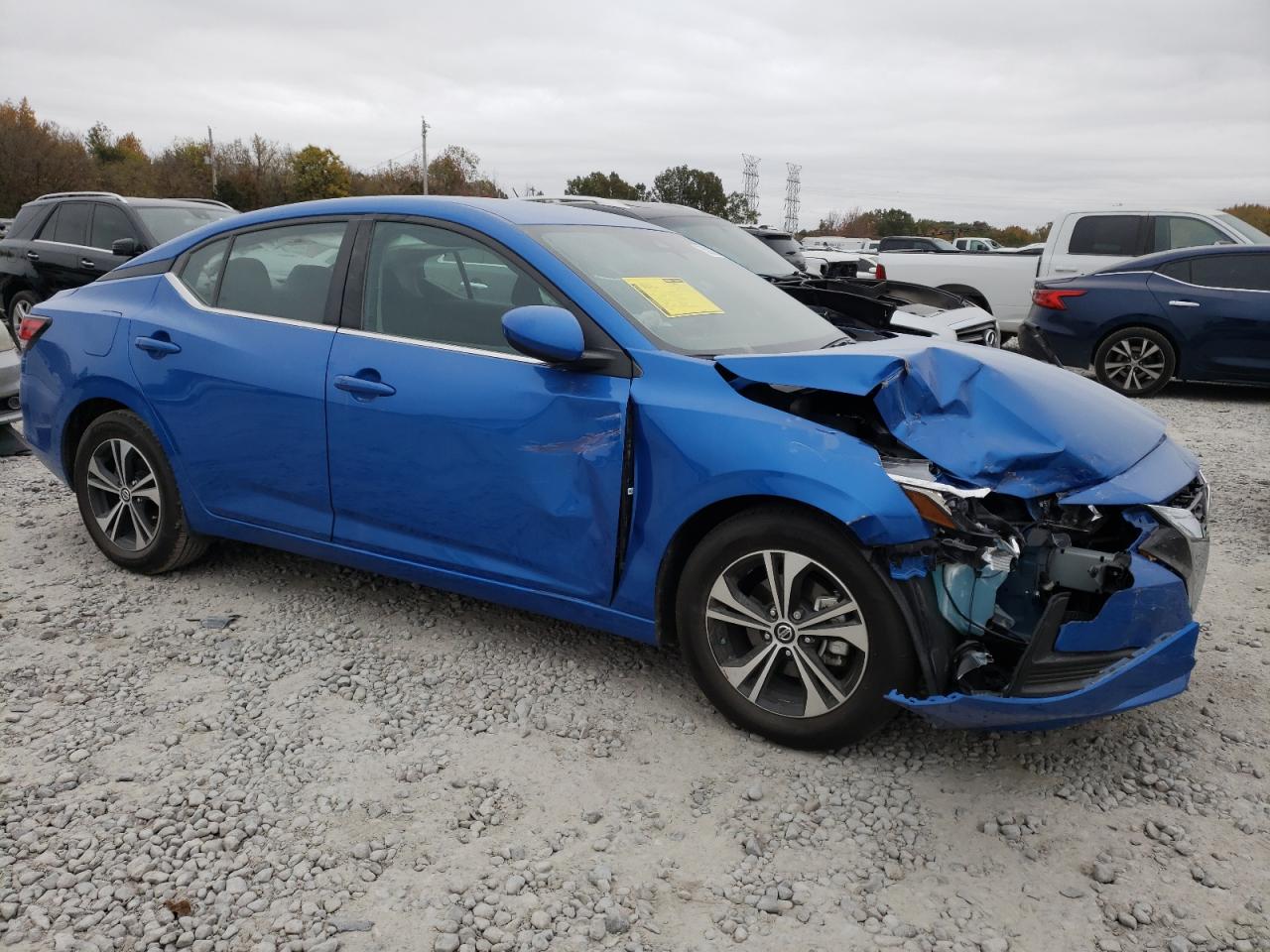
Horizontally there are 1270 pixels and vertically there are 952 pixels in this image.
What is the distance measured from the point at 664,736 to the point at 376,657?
118 cm

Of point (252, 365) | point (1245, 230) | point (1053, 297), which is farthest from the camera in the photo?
point (1245, 230)

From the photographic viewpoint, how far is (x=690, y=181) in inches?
2655

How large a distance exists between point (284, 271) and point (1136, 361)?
27.6ft

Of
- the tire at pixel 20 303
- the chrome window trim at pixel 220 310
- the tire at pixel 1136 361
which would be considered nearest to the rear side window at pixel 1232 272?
the tire at pixel 1136 361

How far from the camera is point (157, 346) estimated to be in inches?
166

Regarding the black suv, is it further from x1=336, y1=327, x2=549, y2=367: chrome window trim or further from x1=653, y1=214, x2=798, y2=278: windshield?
x1=336, y1=327, x2=549, y2=367: chrome window trim

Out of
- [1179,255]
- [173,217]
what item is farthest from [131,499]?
[1179,255]

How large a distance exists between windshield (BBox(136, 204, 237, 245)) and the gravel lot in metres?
7.82

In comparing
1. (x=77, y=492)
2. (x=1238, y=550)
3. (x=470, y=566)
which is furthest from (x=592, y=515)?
(x=1238, y=550)

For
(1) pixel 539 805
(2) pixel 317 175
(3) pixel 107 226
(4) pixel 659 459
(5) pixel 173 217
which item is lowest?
(1) pixel 539 805

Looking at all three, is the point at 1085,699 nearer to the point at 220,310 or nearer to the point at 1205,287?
the point at 220,310

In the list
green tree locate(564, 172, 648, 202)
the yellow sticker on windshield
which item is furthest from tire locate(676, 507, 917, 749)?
green tree locate(564, 172, 648, 202)

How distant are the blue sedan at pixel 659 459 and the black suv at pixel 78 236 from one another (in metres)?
7.24

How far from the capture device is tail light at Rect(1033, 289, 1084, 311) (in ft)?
33.4
